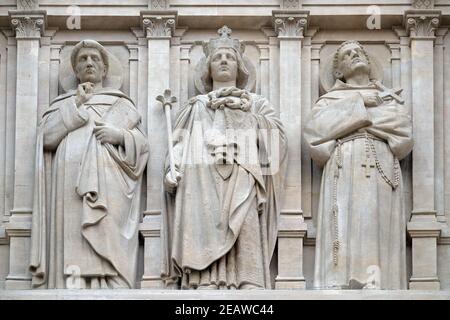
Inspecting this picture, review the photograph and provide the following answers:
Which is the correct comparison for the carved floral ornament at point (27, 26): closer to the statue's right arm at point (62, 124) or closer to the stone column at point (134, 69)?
the stone column at point (134, 69)

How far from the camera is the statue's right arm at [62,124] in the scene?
31.5 metres

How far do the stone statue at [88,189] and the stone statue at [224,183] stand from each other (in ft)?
1.96

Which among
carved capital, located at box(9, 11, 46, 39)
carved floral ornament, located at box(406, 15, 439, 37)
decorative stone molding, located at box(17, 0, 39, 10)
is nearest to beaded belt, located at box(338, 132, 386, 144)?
carved floral ornament, located at box(406, 15, 439, 37)

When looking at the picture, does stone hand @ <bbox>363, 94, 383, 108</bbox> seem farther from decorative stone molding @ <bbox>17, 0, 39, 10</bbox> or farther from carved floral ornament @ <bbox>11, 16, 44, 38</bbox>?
decorative stone molding @ <bbox>17, 0, 39, 10</bbox>

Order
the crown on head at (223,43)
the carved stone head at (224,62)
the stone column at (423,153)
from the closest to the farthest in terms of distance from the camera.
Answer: the stone column at (423,153)
the carved stone head at (224,62)
the crown on head at (223,43)

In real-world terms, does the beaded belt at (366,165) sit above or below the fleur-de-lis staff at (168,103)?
below

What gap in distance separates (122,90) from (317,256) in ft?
12.4

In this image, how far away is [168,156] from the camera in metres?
31.3

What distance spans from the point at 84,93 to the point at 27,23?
4.87 feet

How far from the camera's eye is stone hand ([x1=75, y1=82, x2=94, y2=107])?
31750 millimetres

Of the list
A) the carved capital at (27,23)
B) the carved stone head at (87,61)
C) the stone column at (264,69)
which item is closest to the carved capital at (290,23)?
the stone column at (264,69)
